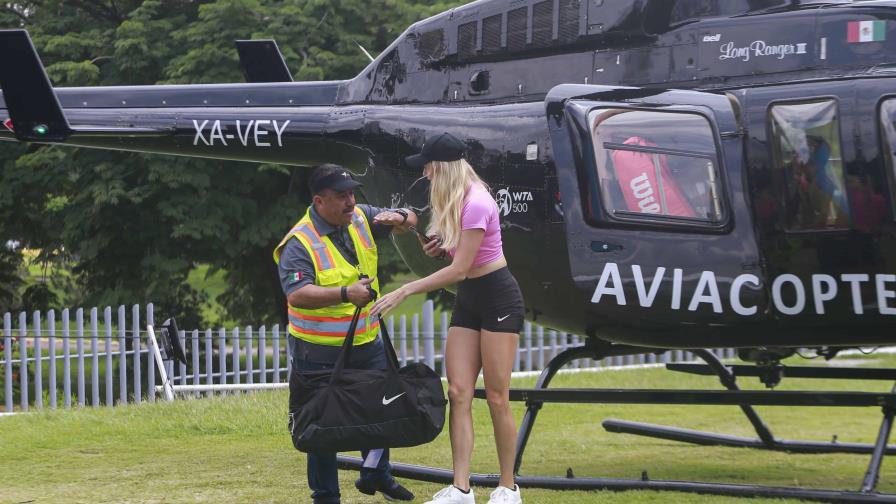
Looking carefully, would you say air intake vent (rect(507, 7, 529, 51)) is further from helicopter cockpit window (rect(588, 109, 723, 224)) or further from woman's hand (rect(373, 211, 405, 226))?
woman's hand (rect(373, 211, 405, 226))

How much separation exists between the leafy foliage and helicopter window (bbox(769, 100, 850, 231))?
1115 cm

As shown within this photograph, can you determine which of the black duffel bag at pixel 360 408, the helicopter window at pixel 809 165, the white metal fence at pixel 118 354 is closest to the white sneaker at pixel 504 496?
the black duffel bag at pixel 360 408

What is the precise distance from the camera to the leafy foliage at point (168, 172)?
17.4 metres

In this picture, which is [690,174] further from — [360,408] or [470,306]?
[360,408]

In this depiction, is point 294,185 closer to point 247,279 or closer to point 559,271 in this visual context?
point 247,279

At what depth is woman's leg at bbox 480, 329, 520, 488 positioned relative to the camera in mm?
5820

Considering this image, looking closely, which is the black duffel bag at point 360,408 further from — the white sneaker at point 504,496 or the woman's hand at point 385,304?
Answer: the white sneaker at point 504,496

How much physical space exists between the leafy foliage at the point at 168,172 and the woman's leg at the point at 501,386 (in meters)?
11.7

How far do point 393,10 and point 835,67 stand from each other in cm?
1280

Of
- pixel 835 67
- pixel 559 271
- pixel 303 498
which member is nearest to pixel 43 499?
pixel 303 498

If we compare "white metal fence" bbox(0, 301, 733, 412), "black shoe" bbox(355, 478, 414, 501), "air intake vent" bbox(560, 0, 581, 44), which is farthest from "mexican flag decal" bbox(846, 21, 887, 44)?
"white metal fence" bbox(0, 301, 733, 412)

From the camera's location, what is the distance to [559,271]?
709 centimetres

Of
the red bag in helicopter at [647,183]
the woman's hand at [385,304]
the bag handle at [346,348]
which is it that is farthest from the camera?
the red bag in helicopter at [647,183]

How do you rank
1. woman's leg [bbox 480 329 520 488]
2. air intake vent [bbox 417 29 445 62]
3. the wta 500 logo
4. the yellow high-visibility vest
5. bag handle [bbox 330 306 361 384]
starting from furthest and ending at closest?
air intake vent [bbox 417 29 445 62] → the wta 500 logo → woman's leg [bbox 480 329 520 488] → the yellow high-visibility vest → bag handle [bbox 330 306 361 384]
